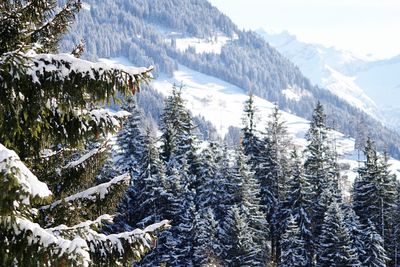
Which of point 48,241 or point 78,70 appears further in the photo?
point 78,70

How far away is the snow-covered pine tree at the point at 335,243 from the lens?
38250mm

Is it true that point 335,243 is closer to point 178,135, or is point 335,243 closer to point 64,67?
point 178,135

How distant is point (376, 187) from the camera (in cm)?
4431

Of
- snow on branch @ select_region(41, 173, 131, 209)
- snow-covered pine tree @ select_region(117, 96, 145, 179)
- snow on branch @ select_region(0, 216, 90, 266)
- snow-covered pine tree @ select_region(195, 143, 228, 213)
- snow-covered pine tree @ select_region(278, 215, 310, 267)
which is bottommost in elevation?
snow-covered pine tree @ select_region(278, 215, 310, 267)

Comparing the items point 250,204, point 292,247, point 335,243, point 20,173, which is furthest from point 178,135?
point 20,173

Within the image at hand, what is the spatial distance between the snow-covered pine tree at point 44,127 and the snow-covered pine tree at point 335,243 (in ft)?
112

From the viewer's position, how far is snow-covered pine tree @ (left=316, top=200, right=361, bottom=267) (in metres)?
38.2

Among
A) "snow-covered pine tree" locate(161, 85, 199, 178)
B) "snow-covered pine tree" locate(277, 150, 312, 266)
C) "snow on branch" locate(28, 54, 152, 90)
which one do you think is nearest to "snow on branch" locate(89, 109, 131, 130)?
"snow on branch" locate(28, 54, 152, 90)

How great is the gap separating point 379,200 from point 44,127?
4292 cm

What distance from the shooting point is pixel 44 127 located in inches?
236

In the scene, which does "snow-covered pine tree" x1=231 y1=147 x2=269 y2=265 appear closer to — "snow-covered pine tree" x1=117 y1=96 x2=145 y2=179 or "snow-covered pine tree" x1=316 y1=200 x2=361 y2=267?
"snow-covered pine tree" x1=316 y1=200 x2=361 y2=267

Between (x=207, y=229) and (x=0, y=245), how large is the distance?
34.9 meters

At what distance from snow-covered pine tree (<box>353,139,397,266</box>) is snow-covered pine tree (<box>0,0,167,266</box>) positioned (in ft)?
135

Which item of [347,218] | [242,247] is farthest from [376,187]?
[242,247]
